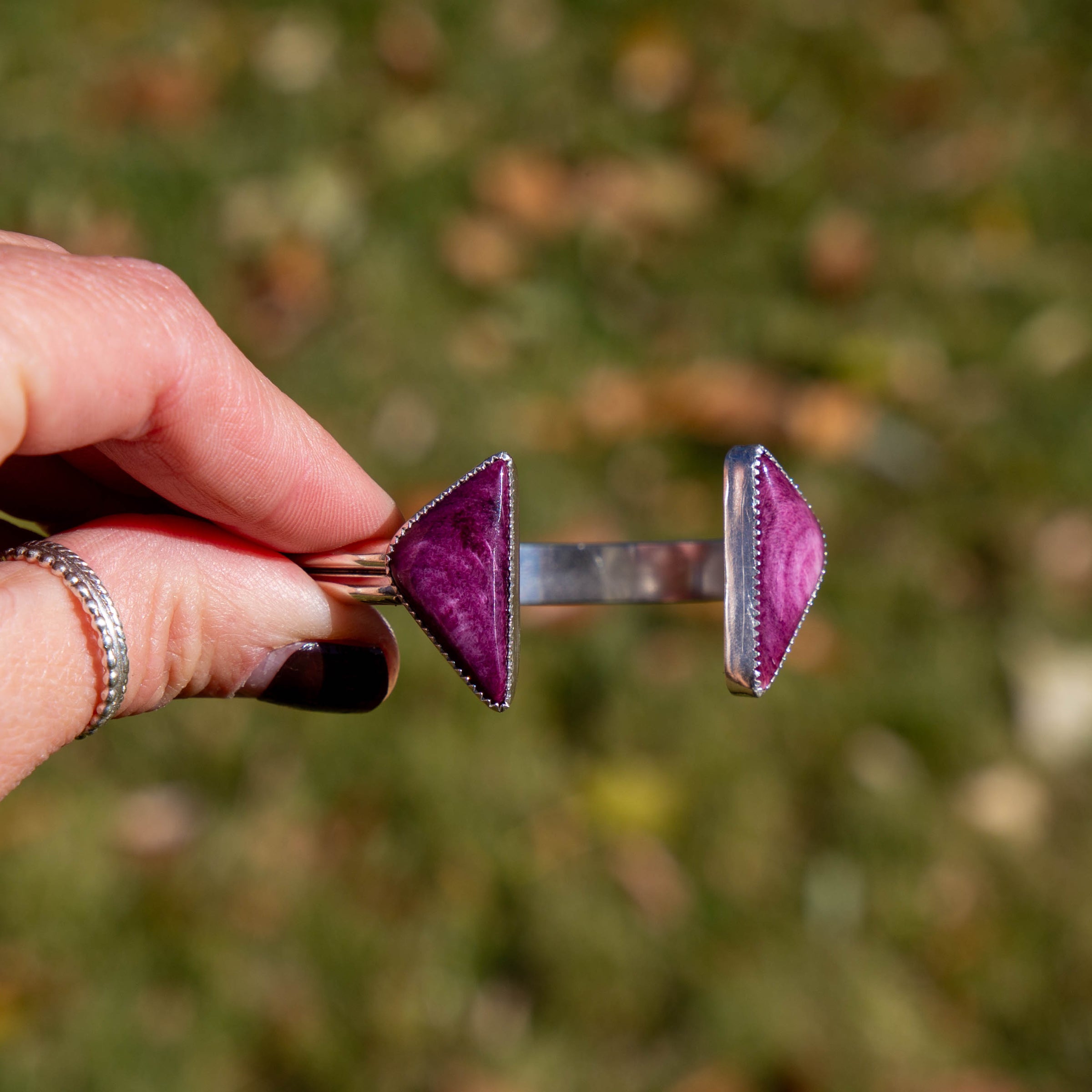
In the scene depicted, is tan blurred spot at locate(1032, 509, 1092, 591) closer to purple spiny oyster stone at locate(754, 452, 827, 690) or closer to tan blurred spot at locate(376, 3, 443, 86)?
purple spiny oyster stone at locate(754, 452, 827, 690)

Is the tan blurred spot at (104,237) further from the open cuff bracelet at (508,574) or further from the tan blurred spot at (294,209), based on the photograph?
the open cuff bracelet at (508,574)

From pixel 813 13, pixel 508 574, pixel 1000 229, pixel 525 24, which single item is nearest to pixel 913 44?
pixel 813 13

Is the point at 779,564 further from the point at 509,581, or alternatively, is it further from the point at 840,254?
the point at 840,254

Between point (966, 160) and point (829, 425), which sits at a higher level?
point (966, 160)

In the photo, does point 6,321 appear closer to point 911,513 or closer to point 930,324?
point 911,513

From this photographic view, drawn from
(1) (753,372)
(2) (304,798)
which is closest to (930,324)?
(1) (753,372)
